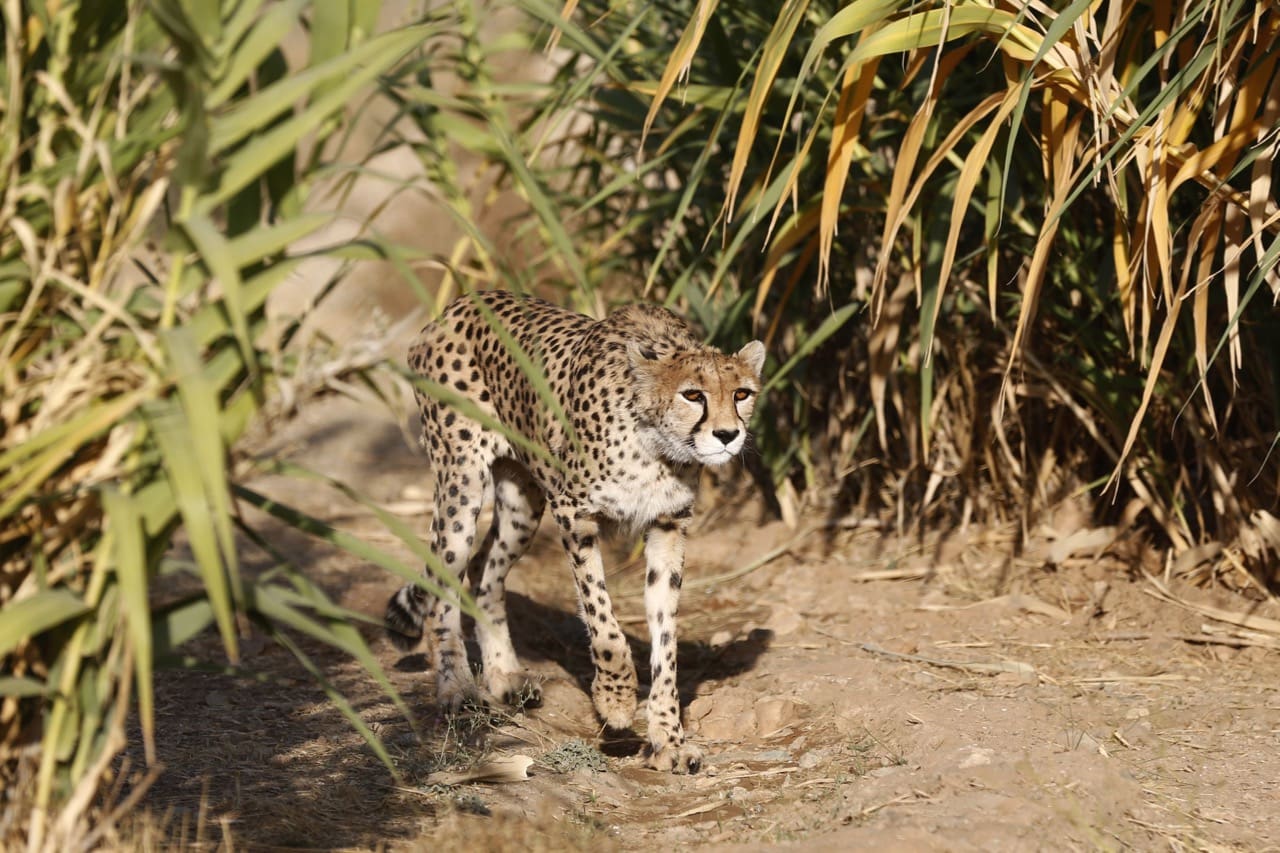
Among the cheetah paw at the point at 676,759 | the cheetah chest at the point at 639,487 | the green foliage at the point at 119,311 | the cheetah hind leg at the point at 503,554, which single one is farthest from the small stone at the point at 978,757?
the green foliage at the point at 119,311

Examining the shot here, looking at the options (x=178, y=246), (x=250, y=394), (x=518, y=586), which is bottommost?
(x=518, y=586)

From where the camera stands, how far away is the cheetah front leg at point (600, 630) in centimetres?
427

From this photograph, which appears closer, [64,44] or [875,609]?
[64,44]

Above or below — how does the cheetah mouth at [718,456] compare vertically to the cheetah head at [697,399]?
below

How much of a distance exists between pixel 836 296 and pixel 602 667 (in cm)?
192

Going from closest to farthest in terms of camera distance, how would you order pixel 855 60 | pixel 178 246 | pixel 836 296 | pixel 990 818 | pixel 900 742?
pixel 178 246
pixel 990 818
pixel 855 60
pixel 900 742
pixel 836 296

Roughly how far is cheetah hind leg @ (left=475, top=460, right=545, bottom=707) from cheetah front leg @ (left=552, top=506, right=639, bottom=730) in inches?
15.2

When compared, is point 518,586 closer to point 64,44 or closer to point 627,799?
point 627,799

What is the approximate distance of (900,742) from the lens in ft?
13.0

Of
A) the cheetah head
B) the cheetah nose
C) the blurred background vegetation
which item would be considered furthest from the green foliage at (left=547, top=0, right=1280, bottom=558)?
the cheetah nose

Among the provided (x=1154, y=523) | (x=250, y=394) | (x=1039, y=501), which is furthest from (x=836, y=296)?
(x=250, y=394)

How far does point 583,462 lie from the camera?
411 centimetres

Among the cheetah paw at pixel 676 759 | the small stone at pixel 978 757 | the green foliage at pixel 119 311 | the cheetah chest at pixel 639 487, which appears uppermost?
the green foliage at pixel 119 311

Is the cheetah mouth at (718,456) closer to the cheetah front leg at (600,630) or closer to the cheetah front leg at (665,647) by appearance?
the cheetah front leg at (665,647)
